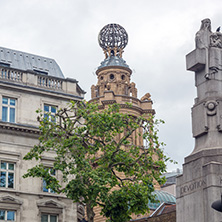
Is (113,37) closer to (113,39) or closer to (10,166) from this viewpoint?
(113,39)

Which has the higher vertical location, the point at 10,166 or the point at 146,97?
the point at 146,97

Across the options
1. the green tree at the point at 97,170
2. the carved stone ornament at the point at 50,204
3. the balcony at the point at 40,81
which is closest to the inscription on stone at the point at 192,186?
the green tree at the point at 97,170

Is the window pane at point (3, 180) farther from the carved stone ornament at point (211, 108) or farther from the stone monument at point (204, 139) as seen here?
the carved stone ornament at point (211, 108)

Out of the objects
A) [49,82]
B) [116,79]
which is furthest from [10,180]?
[116,79]

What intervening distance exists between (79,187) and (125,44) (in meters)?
55.1

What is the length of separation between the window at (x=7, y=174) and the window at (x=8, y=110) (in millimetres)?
3448

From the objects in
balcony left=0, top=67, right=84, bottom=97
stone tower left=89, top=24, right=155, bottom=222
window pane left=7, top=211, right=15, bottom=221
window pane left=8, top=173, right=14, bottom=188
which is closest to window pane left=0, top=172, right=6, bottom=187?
window pane left=8, top=173, right=14, bottom=188

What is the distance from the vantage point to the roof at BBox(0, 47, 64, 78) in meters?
52.4

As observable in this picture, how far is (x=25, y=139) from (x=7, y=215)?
19.6 ft

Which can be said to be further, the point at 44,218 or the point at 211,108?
the point at 44,218

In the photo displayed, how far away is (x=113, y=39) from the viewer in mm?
89500

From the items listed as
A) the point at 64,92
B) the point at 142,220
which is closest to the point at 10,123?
the point at 64,92

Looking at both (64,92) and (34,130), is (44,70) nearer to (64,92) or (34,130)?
(64,92)

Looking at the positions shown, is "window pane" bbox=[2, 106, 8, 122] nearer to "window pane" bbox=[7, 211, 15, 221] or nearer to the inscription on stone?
"window pane" bbox=[7, 211, 15, 221]
